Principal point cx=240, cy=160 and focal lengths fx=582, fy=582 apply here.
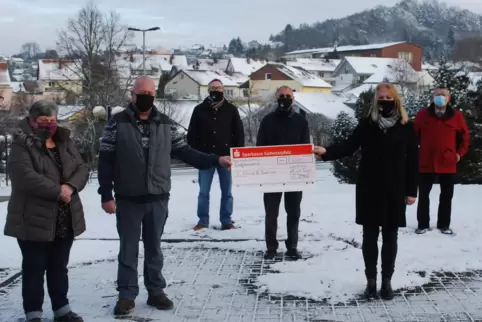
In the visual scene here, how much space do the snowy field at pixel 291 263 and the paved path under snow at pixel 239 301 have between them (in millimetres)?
29

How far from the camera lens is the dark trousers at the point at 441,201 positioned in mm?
7992

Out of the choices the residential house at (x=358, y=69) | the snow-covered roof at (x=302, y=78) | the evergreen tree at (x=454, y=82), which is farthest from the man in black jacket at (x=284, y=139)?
the residential house at (x=358, y=69)

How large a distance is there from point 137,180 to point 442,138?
4634 mm

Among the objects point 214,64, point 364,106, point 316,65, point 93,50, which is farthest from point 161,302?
point 214,64

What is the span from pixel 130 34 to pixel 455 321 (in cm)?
4255

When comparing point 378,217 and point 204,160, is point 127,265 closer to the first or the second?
point 204,160

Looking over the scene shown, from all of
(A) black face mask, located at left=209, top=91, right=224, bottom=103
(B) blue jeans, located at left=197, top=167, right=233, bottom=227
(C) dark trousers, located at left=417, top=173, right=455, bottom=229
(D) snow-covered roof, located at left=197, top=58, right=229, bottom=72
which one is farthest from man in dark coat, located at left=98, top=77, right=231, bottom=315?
(D) snow-covered roof, located at left=197, top=58, right=229, bottom=72

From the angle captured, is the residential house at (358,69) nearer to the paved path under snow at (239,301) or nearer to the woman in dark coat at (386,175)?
the paved path under snow at (239,301)

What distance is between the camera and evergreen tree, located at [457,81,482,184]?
16.2 meters

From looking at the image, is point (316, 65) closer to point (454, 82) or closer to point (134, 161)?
point (454, 82)

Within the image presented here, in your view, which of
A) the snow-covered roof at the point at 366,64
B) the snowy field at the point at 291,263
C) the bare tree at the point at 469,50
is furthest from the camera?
the bare tree at the point at 469,50

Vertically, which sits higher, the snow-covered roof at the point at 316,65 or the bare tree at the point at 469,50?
the bare tree at the point at 469,50

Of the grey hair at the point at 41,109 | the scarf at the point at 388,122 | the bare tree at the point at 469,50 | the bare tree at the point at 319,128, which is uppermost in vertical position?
the bare tree at the point at 469,50

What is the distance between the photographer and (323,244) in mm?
7504
